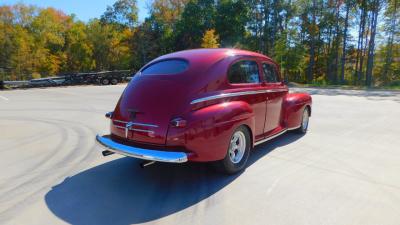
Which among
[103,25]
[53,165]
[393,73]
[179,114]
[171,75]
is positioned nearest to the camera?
[179,114]

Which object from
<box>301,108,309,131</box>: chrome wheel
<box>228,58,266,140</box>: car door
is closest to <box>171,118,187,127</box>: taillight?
<box>228,58,266,140</box>: car door

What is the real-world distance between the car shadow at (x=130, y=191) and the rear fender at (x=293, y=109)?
1.40m

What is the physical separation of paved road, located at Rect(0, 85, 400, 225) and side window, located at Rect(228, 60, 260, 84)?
138 centimetres

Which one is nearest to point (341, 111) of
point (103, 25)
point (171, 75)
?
point (171, 75)

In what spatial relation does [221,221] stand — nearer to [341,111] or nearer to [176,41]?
[341,111]

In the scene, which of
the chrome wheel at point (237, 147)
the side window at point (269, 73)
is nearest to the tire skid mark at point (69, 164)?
the chrome wheel at point (237, 147)

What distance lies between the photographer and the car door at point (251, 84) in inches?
183

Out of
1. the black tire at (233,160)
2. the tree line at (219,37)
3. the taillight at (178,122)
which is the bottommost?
the black tire at (233,160)

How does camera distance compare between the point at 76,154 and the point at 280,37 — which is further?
the point at 280,37

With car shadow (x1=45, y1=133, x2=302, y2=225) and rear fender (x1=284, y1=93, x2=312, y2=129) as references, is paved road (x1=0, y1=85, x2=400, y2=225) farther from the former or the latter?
rear fender (x1=284, y1=93, x2=312, y2=129)

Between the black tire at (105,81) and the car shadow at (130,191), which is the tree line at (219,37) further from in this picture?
the car shadow at (130,191)

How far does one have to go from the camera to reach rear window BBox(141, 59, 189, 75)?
4422 millimetres

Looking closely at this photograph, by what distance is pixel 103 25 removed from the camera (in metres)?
49.9

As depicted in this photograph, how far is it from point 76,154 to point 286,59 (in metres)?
37.6
